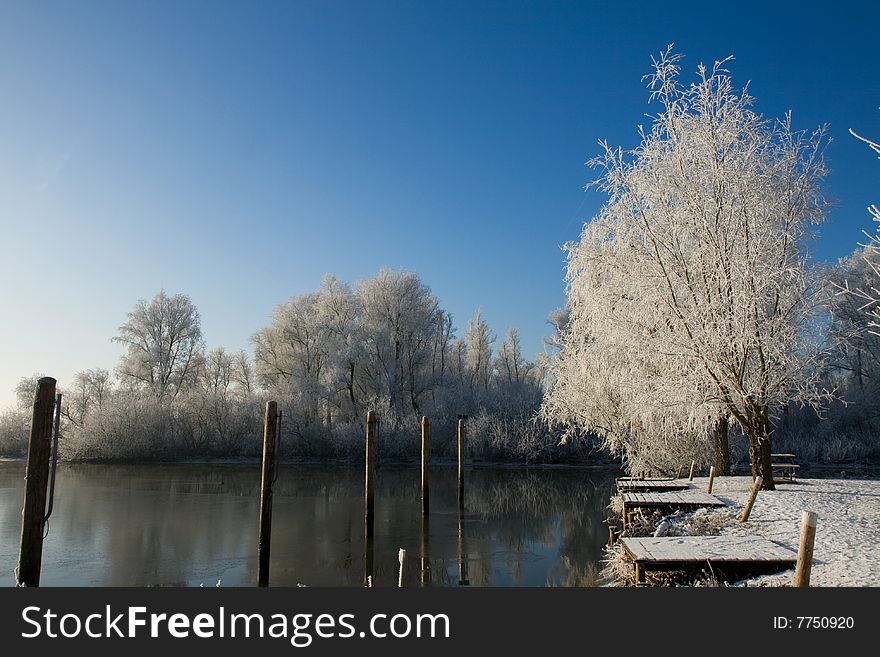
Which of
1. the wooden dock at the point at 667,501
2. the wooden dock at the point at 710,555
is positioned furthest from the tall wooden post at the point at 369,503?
the wooden dock at the point at 710,555

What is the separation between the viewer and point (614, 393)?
17.0m

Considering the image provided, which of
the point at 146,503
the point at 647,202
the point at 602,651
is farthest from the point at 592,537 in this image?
the point at 146,503

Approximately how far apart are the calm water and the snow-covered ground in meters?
2.83

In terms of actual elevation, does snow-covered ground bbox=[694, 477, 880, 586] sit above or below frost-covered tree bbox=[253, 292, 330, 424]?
below

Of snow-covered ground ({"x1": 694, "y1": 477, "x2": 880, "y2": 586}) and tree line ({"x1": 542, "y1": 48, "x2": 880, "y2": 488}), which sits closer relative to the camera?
snow-covered ground ({"x1": 694, "y1": 477, "x2": 880, "y2": 586})

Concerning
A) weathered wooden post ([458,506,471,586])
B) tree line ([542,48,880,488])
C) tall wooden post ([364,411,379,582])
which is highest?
tree line ([542,48,880,488])

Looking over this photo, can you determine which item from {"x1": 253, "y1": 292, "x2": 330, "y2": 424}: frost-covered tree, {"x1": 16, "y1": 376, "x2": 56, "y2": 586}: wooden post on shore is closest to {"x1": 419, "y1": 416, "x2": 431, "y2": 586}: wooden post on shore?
{"x1": 16, "y1": 376, "x2": 56, "y2": 586}: wooden post on shore

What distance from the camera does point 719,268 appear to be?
440 inches

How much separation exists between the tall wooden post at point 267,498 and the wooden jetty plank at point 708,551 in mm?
5921

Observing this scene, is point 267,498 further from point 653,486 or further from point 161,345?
point 161,345

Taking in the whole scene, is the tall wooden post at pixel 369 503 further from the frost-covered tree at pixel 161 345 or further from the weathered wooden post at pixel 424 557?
the frost-covered tree at pixel 161 345

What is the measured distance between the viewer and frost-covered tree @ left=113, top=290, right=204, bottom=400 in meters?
42.2

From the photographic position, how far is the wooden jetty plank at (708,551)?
21.9ft

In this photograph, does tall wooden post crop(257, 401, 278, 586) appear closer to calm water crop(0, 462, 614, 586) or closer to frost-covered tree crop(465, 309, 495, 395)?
calm water crop(0, 462, 614, 586)
